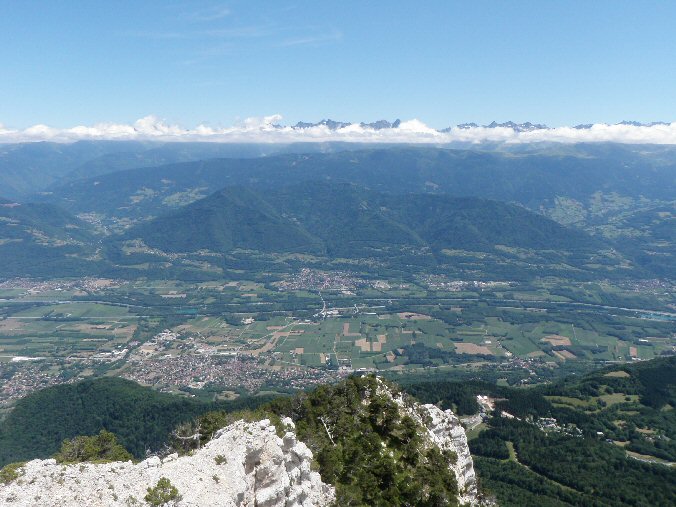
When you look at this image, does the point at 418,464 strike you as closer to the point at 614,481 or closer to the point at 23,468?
the point at 23,468

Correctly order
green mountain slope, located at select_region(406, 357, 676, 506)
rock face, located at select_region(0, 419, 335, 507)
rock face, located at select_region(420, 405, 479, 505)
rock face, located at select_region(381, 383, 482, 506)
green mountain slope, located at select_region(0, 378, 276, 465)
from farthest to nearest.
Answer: green mountain slope, located at select_region(0, 378, 276, 465), green mountain slope, located at select_region(406, 357, 676, 506), rock face, located at select_region(381, 383, 482, 506), rock face, located at select_region(420, 405, 479, 505), rock face, located at select_region(0, 419, 335, 507)

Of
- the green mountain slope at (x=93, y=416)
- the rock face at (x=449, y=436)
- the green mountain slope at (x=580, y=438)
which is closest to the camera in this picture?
the rock face at (x=449, y=436)

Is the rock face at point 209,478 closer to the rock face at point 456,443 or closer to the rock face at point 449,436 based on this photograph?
the rock face at point 449,436

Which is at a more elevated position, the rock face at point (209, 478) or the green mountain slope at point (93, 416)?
the rock face at point (209, 478)

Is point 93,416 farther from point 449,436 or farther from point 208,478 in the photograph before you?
point 208,478

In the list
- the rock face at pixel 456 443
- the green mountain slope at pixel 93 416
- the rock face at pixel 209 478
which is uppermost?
the rock face at pixel 209 478

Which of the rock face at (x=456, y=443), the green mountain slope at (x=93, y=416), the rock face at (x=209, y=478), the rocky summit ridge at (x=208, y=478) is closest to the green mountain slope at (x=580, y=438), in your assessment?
the rock face at (x=456, y=443)

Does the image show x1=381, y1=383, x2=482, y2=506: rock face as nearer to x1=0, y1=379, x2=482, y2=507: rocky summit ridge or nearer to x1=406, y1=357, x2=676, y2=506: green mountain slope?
x1=0, y1=379, x2=482, y2=507: rocky summit ridge

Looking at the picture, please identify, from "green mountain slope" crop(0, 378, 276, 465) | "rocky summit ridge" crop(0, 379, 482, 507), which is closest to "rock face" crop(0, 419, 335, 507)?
"rocky summit ridge" crop(0, 379, 482, 507)
